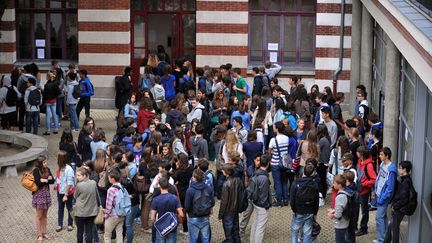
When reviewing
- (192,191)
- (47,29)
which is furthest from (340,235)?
(47,29)

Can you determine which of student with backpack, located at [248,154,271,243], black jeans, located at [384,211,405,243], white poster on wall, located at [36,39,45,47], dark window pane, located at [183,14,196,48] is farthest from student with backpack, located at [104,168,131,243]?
white poster on wall, located at [36,39,45,47]

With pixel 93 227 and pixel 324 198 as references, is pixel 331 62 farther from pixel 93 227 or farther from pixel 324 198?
pixel 93 227

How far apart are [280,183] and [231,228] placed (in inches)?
111

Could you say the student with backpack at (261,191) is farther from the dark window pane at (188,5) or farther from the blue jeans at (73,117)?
the dark window pane at (188,5)

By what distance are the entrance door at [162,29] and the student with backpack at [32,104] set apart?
17.8 ft

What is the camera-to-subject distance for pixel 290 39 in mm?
28453

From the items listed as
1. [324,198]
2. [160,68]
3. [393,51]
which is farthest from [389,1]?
[160,68]

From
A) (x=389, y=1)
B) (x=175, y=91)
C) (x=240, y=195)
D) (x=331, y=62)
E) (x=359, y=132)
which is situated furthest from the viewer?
(x=331, y=62)

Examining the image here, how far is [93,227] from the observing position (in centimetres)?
1655

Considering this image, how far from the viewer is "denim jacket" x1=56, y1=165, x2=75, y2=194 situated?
16.8m

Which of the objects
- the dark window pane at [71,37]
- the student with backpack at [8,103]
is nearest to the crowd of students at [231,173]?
the student with backpack at [8,103]

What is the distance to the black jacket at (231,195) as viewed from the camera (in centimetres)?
1584

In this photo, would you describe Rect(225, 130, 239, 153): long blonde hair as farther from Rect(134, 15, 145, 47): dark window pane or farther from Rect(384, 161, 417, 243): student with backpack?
Rect(134, 15, 145, 47): dark window pane

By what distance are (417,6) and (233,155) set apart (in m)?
4.01
